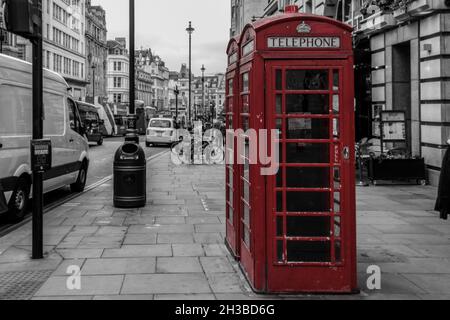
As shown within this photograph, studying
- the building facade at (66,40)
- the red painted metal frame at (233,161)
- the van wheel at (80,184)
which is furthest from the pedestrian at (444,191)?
the building facade at (66,40)

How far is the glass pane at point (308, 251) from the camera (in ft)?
17.8

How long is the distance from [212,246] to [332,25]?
12.1ft

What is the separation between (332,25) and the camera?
5.21m

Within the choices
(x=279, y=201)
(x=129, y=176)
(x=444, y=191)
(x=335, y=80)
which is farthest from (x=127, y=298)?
(x=129, y=176)

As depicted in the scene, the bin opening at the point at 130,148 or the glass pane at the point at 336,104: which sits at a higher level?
the glass pane at the point at 336,104

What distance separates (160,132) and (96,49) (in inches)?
2814

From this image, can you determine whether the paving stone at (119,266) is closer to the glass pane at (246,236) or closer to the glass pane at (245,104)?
the glass pane at (246,236)

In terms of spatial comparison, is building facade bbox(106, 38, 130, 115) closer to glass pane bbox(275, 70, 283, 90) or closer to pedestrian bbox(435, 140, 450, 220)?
pedestrian bbox(435, 140, 450, 220)

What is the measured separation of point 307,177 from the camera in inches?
210

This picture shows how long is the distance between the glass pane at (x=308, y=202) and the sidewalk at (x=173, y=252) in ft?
2.79

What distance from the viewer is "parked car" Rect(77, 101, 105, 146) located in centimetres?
4003

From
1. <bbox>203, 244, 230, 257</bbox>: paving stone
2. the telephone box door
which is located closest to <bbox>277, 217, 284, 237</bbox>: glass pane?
the telephone box door

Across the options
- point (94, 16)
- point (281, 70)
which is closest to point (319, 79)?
point (281, 70)

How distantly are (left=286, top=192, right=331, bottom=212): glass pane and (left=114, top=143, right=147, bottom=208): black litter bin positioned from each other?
611cm
